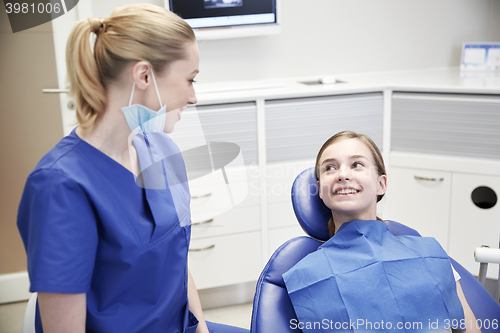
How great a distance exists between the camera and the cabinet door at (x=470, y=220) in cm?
199

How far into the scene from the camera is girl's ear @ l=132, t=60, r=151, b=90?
3.02 ft

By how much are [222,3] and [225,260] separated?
1.26 m

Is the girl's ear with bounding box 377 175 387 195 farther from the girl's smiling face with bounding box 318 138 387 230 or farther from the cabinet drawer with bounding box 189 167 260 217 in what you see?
the cabinet drawer with bounding box 189 167 260 217

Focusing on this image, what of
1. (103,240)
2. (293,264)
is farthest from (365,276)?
(103,240)

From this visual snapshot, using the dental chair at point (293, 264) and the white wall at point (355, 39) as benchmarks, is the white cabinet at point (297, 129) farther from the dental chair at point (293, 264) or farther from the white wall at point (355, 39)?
the dental chair at point (293, 264)

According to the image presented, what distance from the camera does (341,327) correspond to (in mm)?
1034

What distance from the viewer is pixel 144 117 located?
0.98 meters

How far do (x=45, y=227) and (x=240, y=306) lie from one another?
4.95ft

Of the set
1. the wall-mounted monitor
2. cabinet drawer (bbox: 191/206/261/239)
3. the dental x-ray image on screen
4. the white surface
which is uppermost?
the dental x-ray image on screen

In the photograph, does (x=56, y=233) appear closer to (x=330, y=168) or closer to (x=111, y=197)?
(x=111, y=197)

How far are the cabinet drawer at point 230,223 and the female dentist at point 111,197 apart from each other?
95cm

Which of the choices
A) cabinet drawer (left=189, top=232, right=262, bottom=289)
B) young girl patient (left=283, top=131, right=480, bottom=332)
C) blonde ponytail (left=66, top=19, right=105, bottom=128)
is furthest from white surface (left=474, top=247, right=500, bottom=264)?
cabinet drawer (left=189, top=232, right=262, bottom=289)

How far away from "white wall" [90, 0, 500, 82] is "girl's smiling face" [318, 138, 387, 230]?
1.32 m

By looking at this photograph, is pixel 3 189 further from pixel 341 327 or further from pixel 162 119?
pixel 341 327
